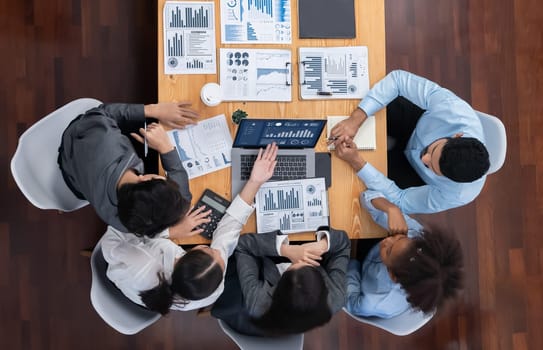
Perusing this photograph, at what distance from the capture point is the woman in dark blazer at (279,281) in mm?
1822

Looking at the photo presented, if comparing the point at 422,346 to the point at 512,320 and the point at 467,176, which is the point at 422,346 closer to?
the point at 512,320

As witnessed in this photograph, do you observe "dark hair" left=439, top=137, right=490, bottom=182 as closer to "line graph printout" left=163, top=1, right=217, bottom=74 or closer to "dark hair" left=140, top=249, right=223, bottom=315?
"dark hair" left=140, top=249, right=223, bottom=315

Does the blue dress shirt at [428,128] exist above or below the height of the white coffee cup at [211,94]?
below

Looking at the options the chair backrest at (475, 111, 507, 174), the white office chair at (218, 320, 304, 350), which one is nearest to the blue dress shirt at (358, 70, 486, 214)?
the chair backrest at (475, 111, 507, 174)

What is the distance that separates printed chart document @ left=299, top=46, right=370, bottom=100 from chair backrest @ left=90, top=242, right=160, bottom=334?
3.85 feet

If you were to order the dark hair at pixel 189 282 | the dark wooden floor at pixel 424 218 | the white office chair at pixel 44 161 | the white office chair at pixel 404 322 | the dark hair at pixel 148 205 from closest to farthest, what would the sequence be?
the dark hair at pixel 148 205 < the dark hair at pixel 189 282 < the white office chair at pixel 44 161 < the white office chair at pixel 404 322 < the dark wooden floor at pixel 424 218

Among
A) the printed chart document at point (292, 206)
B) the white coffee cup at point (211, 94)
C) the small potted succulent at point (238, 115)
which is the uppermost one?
the white coffee cup at point (211, 94)

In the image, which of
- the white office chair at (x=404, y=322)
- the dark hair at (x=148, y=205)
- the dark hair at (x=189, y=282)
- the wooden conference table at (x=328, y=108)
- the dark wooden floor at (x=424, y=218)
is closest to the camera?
the dark hair at (x=148, y=205)

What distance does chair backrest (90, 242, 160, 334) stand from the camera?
6.24 ft

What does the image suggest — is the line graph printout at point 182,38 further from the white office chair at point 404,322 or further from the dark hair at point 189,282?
the white office chair at point 404,322

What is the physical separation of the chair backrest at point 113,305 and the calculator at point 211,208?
433mm

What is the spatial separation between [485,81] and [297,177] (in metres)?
1.70

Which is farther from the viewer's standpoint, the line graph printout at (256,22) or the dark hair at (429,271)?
the line graph printout at (256,22)

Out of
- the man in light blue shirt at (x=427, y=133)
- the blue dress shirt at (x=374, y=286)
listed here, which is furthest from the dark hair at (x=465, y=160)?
the blue dress shirt at (x=374, y=286)
